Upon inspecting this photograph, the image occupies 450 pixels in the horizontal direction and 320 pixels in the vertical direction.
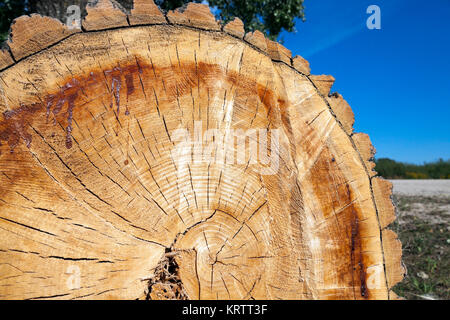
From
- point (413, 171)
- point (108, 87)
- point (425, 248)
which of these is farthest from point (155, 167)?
point (413, 171)

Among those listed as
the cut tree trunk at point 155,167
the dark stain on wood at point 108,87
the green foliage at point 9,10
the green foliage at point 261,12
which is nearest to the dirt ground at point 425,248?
the cut tree trunk at point 155,167

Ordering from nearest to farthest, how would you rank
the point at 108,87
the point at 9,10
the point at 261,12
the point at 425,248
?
the point at 108,87, the point at 425,248, the point at 9,10, the point at 261,12

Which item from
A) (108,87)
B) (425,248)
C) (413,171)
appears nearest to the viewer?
(108,87)

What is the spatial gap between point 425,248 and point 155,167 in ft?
16.3

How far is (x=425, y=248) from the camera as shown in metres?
5.10

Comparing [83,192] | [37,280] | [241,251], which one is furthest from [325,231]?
[37,280]

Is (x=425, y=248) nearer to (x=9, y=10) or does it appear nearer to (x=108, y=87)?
(x=108, y=87)

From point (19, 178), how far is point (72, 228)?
0.30m

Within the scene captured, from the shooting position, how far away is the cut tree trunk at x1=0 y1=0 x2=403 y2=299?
145 cm

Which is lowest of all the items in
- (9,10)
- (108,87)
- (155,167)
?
(155,167)

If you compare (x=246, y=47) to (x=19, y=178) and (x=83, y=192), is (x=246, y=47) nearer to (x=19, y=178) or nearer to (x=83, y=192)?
(x=83, y=192)

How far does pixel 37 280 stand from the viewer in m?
1.41

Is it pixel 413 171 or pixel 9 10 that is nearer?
pixel 9 10

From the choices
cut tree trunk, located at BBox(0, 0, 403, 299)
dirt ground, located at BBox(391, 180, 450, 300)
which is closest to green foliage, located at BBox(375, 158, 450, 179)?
dirt ground, located at BBox(391, 180, 450, 300)
